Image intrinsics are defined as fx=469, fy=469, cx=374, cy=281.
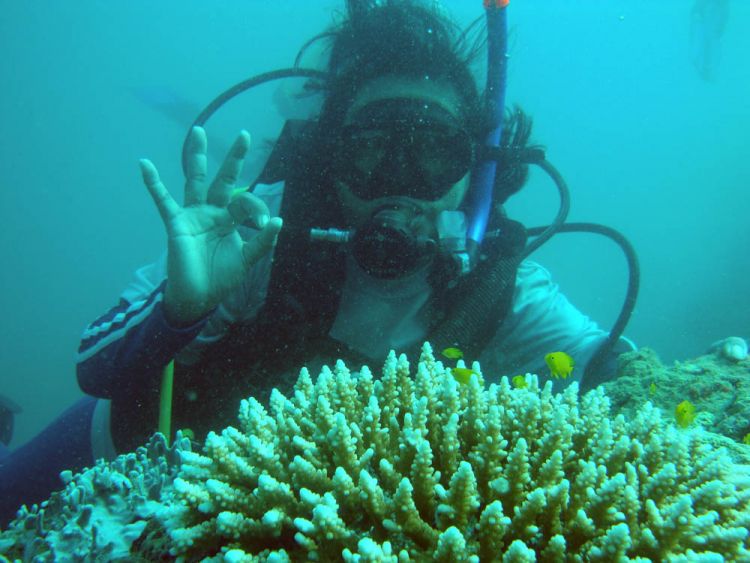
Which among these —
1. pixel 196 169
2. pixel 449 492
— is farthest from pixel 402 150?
pixel 449 492

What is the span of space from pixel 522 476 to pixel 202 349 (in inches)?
108

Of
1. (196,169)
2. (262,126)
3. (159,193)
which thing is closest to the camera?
(159,193)

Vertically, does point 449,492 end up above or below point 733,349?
below

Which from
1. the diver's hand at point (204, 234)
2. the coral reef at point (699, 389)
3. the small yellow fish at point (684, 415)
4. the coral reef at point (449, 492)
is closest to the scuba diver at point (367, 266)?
the diver's hand at point (204, 234)

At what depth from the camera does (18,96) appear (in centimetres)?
7838

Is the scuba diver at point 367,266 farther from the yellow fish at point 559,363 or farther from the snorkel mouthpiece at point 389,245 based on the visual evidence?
the yellow fish at point 559,363

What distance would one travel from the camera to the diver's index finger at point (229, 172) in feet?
8.43

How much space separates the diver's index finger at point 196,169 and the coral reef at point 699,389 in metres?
2.63

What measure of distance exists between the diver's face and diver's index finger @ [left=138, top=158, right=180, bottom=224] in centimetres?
137

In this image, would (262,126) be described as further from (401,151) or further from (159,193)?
(159,193)

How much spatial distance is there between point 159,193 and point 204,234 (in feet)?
1.02

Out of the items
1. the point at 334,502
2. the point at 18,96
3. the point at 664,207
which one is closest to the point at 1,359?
the point at 334,502

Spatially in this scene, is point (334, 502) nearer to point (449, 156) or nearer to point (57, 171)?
point (449, 156)

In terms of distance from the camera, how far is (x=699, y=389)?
252 cm
